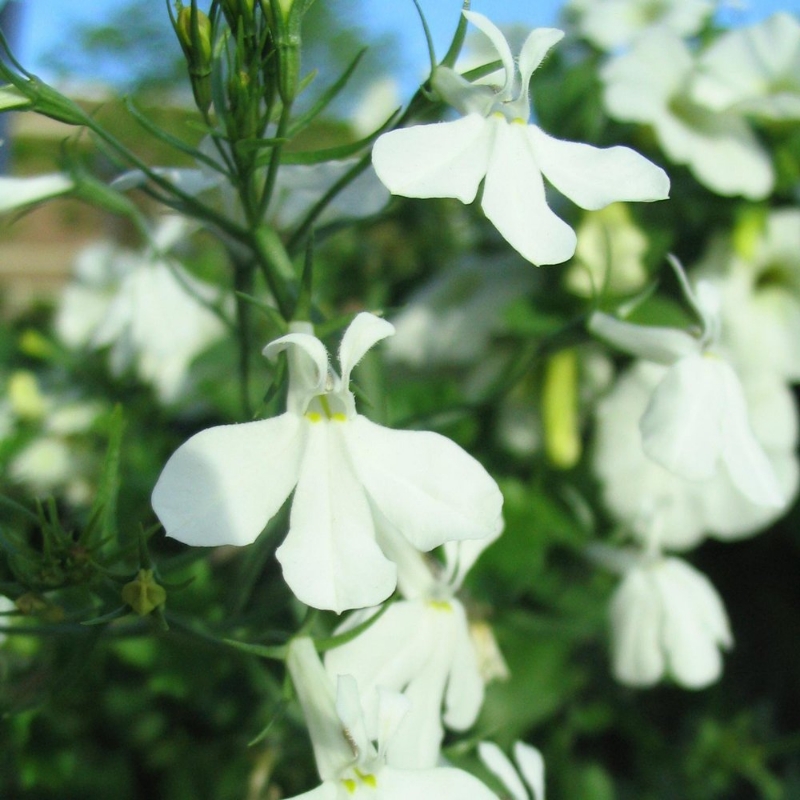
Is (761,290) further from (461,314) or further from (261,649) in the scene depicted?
(261,649)

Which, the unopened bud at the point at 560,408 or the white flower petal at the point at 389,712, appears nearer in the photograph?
the white flower petal at the point at 389,712

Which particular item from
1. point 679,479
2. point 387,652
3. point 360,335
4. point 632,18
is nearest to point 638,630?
point 679,479

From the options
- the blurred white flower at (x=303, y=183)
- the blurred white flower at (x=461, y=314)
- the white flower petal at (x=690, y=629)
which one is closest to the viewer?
the blurred white flower at (x=303, y=183)

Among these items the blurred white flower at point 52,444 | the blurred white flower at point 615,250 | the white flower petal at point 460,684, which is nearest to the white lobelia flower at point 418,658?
the white flower petal at point 460,684

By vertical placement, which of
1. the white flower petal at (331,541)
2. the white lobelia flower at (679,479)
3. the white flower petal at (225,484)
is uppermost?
the white flower petal at (225,484)

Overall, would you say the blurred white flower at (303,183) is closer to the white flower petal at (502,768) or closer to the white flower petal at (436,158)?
the white flower petal at (436,158)

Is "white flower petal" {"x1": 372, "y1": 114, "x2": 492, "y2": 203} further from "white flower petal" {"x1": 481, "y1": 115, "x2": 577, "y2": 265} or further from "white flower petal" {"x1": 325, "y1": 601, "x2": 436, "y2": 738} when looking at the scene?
"white flower petal" {"x1": 325, "y1": 601, "x2": 436, "y2": 738}

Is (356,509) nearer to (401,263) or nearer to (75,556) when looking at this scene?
(75,556)

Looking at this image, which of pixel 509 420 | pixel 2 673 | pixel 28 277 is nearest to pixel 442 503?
pixel 2 673
